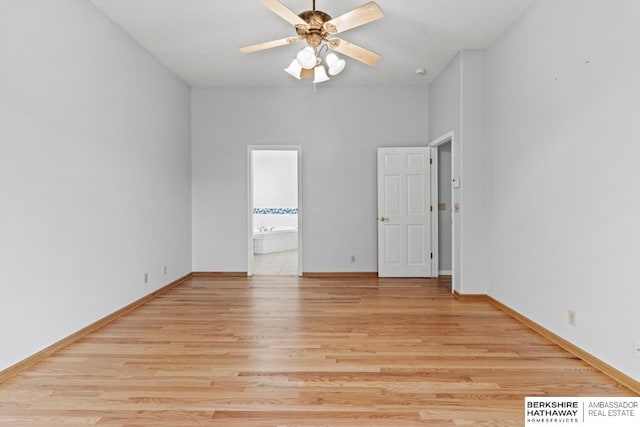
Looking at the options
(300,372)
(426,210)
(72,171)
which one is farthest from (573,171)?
(72,171)

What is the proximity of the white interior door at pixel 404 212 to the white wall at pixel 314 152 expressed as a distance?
207 mm

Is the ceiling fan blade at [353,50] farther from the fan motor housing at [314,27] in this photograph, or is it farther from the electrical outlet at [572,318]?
the electrical outlet at [572,318]

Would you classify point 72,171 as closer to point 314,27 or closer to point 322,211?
point 314,27

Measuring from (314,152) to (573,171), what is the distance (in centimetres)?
383

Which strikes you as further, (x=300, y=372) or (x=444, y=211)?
(x=444, y=211)

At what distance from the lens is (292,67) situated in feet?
11.3

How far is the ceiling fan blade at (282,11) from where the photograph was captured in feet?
9.12

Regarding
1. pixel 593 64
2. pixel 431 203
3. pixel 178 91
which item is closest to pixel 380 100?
pixel 431 203

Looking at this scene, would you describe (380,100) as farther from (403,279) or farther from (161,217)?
(161,217)

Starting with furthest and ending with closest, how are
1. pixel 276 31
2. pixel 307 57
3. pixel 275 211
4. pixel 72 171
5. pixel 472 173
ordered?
1. pixel 275 211
2. pixel 472 173
3. pixel 276 31
4. pixel 72 171
5. pixel 307 57

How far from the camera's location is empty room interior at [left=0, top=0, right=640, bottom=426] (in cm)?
242

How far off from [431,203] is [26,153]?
5099mm

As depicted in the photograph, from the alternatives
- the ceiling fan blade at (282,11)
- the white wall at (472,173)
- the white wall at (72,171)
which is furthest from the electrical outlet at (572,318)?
the white wall at (72,171)

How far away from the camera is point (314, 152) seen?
6098 millimetres
